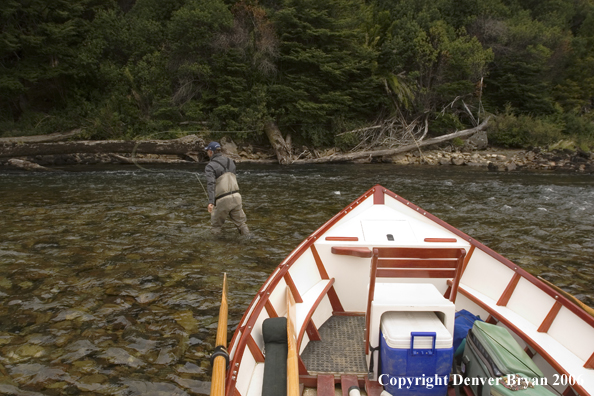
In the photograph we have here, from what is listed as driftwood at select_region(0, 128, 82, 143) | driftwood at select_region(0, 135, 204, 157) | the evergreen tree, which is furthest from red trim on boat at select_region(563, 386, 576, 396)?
driftwood at select_region(0, 128, 82, 143)

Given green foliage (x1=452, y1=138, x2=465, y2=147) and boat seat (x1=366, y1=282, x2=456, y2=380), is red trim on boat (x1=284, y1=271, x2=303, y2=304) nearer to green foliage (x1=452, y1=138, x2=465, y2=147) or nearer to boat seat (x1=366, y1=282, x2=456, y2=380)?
boat seat (x1=366, y1=282, x2=456, y2=380)

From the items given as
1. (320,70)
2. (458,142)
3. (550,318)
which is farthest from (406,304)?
(458,142)

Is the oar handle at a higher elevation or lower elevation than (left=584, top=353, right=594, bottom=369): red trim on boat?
higher

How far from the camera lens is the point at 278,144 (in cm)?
2431

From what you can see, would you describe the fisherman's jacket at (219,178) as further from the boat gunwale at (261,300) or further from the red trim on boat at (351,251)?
the red trim on boat at (351,251)

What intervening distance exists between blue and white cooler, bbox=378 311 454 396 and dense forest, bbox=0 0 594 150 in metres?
22.5

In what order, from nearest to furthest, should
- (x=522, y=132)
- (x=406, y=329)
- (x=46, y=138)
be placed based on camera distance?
(x=406, y=329), (x=46, y=138), (x=522, y=132)

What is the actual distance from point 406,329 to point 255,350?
1.22m

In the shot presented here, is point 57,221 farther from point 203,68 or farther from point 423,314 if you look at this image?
point 203,68

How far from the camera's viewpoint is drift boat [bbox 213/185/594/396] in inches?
118

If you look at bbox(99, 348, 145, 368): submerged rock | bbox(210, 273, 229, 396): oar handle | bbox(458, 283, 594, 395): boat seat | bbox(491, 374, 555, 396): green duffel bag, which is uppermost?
bbox(210, 273, 229, 396): oar handle

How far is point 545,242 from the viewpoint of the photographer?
8.88 metres

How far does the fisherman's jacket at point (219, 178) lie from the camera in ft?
25.2

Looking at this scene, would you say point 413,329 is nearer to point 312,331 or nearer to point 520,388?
point 520,388
